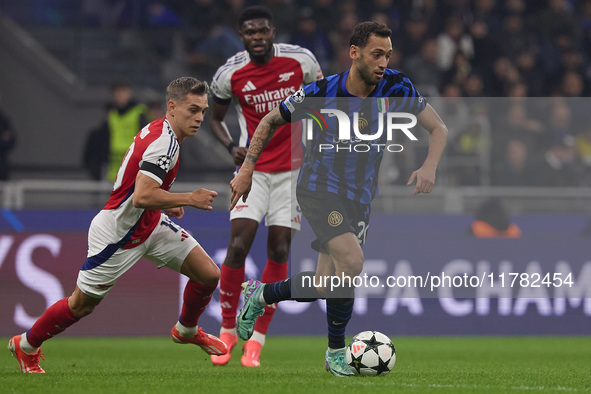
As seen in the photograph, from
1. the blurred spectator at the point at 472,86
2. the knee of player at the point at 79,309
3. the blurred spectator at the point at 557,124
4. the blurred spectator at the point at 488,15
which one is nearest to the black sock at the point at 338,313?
the knee of player at the point at 79,309

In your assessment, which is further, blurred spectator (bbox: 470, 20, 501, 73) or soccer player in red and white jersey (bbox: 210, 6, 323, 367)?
blurred spectator (bbox: 470, 20, 501, 73)

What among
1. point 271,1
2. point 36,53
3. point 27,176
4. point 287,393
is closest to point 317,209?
point 287,393

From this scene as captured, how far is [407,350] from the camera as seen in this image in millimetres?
9078

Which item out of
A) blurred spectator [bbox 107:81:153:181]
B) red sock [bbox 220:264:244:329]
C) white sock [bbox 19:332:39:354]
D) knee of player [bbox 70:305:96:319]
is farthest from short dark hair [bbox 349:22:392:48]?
blurred spectator [bbox 107:81:153:181]

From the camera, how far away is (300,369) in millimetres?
6930

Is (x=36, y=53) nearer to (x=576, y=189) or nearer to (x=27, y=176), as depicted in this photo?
(x=27, y=176)

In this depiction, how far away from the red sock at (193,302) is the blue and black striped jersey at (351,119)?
116 centimetres

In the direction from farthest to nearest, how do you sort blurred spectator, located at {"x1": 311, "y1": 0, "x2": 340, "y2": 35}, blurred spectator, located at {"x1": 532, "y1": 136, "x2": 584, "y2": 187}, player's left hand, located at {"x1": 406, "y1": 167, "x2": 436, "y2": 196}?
blurred spectator, located at {"x1": 311, "y1": 0, "x2": 340, "y2": 35}
blurred spectator, located at {"x1": 532, "y1": 136, "x2": 584, "y2": 187}
player's left hand, located at {"x1": 406, "y1": 167, "x2": 436, "y2": 196}

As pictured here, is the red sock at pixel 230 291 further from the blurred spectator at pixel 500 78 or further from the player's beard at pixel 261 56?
the blurred spectator at pixel 500 78

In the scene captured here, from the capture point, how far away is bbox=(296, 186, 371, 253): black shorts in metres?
6.15

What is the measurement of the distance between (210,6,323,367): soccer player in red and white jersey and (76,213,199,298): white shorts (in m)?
0.95

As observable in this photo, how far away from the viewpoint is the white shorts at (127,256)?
6.41m

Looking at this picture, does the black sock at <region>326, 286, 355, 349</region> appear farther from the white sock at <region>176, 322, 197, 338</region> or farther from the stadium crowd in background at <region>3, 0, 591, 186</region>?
the stadium crowd in background at <region>3, 0, 591, 186</region>

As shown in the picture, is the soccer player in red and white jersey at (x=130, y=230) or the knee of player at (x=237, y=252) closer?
the soccer player in red and white jersey at (x=130, y=230)
